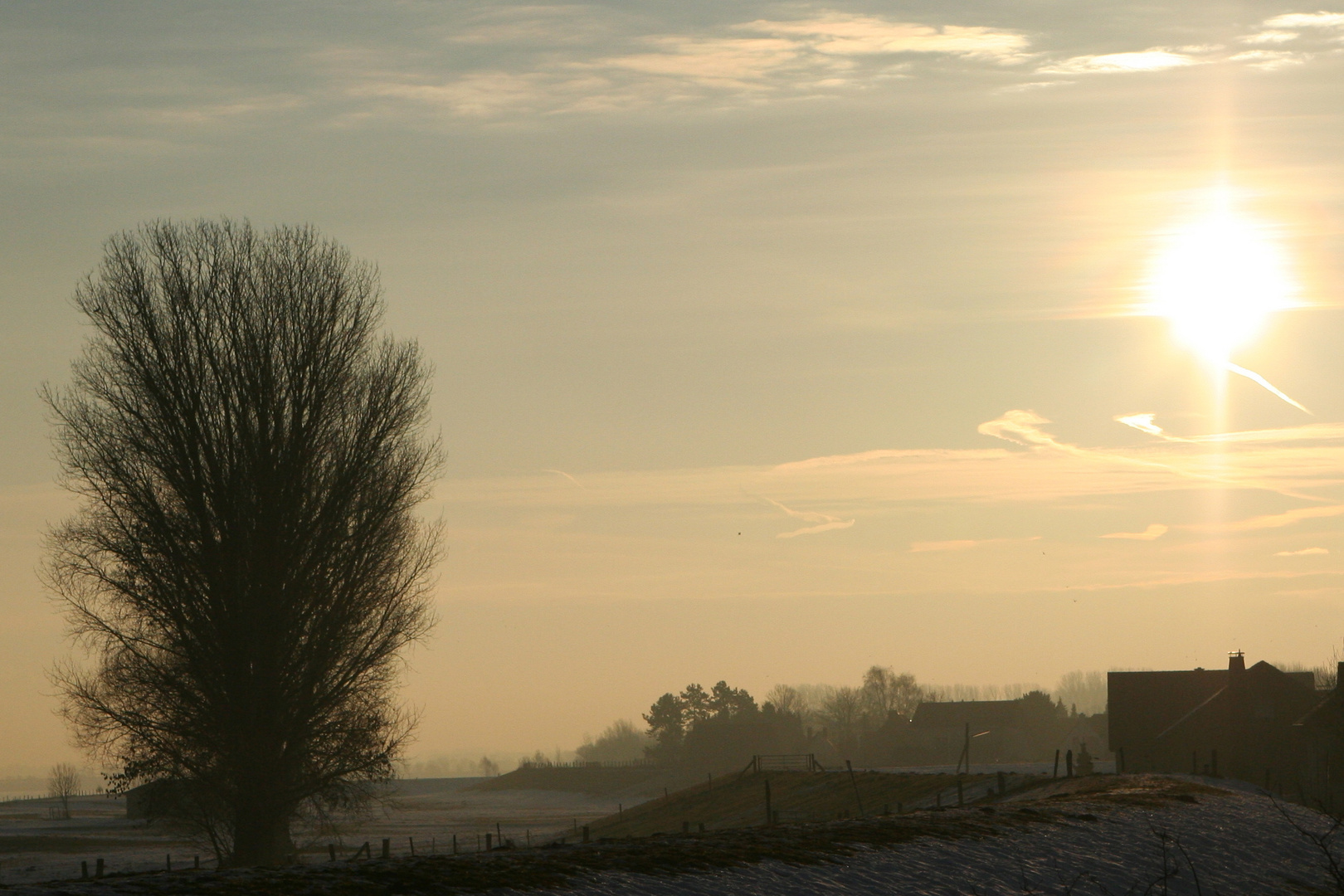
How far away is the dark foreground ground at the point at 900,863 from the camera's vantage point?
15.5 metres

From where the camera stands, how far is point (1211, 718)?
206 ft

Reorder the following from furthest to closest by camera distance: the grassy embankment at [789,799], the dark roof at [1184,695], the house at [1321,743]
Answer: the dark roof at [1184,695] → the grassy embankment at [789,799] → the house at [1321,743]

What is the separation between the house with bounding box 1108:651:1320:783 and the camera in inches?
2370

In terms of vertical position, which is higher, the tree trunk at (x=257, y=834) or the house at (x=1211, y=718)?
the tree trunk at (x=257, y=834)

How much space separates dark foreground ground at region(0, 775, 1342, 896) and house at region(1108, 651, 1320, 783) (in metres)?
30.2

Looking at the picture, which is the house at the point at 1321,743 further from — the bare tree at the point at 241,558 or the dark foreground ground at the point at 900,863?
the bare tree at the point at 241,558

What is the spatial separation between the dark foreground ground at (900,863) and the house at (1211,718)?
99.0 ft

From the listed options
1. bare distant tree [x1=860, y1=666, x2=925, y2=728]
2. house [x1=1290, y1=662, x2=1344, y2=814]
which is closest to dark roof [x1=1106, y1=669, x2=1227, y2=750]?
house [x1=1290, y1=662, x2=1344, y2=814]

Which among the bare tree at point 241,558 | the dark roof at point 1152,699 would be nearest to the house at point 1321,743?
the dark roof at point 1152,699

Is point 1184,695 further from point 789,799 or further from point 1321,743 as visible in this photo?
point 789,799

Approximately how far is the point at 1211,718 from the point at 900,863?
4791 centimetres

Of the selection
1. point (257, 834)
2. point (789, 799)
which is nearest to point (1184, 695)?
point (789, 799)

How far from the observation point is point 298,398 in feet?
91.9

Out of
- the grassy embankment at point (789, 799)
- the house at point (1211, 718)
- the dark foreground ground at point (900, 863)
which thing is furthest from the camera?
the house at point (1211, 718)
